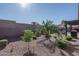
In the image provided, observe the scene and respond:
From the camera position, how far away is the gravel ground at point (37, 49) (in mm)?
2410

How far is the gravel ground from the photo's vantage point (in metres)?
2.41

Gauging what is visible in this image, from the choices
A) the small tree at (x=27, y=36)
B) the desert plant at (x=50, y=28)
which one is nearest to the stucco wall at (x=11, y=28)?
the small tree at (x=27, y=36)

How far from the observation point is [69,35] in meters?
2.44

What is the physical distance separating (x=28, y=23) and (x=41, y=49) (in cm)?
55

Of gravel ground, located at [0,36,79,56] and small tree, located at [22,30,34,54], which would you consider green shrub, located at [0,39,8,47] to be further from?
small tree, located at [22,30,34,54]

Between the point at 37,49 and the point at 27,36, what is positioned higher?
the point at 27,36

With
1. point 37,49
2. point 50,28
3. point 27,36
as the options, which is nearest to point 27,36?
point 27,36

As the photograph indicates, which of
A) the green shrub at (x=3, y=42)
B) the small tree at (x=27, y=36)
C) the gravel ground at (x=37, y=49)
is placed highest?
the small tree at (x=27, y=36)

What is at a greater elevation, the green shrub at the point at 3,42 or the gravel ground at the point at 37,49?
the green shrub at the point at 3,42

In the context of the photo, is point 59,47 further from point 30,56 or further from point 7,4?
point 7,4

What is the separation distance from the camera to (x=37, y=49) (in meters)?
2.44

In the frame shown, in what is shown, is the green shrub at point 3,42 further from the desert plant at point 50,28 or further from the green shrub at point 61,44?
the green shrub at point 61,44

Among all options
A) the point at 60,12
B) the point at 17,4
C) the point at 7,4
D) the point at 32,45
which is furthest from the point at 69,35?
the point at 7,4

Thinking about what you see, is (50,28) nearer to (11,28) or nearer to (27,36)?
(27,36)
